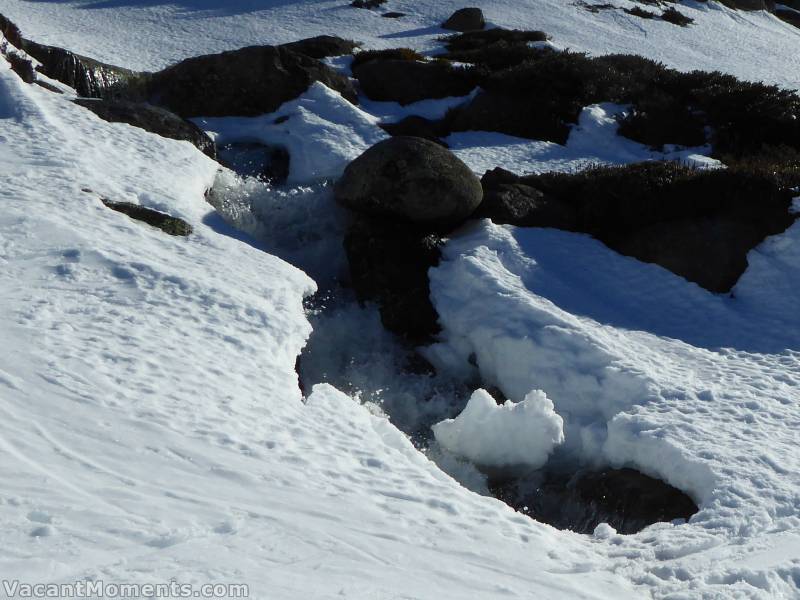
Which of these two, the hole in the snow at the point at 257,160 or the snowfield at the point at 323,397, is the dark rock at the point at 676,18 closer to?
the snowfield at the point at 323,397

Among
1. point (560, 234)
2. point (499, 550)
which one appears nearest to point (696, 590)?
point (499, 550)

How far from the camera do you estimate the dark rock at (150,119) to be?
39.2ft

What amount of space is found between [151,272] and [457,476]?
3.65 metres

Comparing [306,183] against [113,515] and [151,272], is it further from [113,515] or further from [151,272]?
[113,515]

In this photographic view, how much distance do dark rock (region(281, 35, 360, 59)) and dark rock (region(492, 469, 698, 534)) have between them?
51.3ft

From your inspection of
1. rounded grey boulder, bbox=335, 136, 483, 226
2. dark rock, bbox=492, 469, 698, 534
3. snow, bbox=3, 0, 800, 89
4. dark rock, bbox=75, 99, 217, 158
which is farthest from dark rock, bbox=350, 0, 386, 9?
dark rock, bbox=492, 469, 698, 534

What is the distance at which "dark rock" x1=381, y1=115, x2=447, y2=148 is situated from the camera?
15267mm

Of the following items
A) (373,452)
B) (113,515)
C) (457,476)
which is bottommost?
(457,476)

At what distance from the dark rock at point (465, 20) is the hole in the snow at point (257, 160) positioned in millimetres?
13611

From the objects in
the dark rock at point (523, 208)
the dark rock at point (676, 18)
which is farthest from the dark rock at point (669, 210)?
the dark rock at point (676, 18)

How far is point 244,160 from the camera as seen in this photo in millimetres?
13688

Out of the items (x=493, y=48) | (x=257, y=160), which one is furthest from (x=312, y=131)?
(x=493, y=48)

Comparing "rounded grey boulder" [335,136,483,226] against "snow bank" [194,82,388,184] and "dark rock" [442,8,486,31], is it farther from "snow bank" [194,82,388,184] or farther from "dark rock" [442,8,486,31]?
"dark rock" [442,8,486,31]

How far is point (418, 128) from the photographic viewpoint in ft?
51.2
